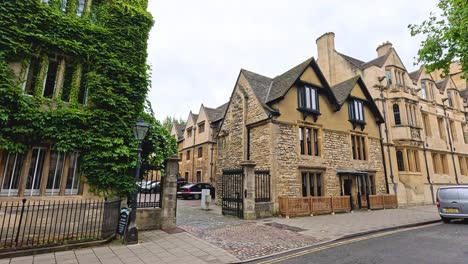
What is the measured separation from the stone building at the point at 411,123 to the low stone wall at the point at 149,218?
2020 cm

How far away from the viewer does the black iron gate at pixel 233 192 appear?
43.5 ft

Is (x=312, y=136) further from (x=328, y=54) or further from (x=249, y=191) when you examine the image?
(x=328, y=54)

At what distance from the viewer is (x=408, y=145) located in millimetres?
21859

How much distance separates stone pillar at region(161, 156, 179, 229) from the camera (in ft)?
33.2

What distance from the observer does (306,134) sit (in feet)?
54.0

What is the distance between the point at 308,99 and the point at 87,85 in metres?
13.8

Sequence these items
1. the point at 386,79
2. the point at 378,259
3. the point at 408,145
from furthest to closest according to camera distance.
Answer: the point at 386,79, the point at 408,145, the point at 378,259

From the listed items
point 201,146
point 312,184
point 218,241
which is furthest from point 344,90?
point 201,146

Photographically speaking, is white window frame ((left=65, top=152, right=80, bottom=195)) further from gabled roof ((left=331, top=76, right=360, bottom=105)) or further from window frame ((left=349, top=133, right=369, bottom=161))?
window frame ((left=349, top=133, right=369, bottom=161))

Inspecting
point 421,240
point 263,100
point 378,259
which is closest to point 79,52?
point 263,100

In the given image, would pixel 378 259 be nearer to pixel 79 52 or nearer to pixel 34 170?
pixel 34 170

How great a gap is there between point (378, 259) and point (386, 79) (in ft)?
73.0

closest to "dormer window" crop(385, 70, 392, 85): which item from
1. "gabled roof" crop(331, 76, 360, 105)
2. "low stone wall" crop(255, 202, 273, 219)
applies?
"gabled roof" crop(331, 76, 360, 105)

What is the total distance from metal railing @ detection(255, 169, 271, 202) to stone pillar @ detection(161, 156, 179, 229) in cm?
538
